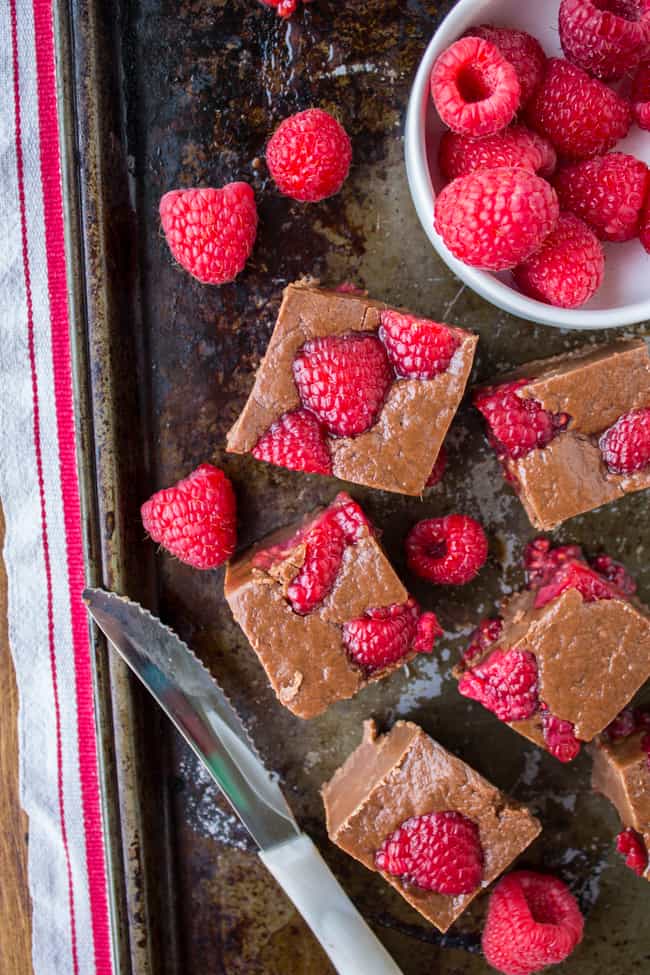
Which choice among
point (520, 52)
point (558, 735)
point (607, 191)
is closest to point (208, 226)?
point (520, 52)

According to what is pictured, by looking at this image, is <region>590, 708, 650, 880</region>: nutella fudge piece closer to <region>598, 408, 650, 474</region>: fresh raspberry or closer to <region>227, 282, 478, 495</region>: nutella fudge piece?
<region>598, 408, 650, 474</region>: fresh raspberry

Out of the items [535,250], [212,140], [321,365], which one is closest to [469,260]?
[535,250]

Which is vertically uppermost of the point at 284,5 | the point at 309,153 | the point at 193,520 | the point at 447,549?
the point at 284,5

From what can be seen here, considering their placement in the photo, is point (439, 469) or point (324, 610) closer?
point (324, 610)

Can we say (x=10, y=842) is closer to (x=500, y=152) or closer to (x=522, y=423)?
(x=522, y=423)

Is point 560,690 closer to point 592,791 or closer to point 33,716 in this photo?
point 592,791

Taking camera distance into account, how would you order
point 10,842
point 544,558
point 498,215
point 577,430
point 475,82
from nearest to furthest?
point 498,215, point 475,82, point 577,430, point 544,558, point 10,842

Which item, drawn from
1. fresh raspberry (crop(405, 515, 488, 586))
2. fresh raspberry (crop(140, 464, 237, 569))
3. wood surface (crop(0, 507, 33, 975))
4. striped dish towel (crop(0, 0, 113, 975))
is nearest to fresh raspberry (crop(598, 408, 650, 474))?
fresh raspberry (crop(405, 515, 488, 586))
